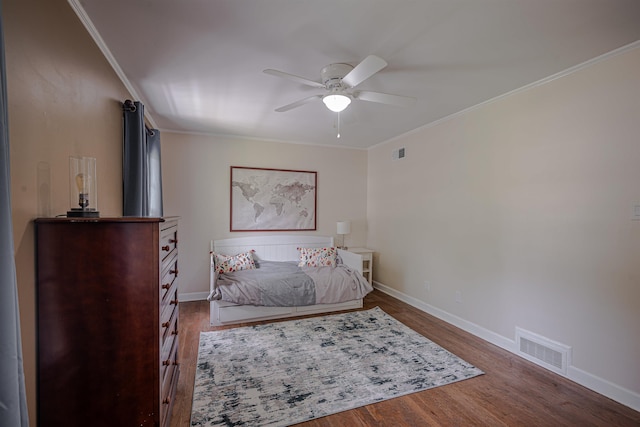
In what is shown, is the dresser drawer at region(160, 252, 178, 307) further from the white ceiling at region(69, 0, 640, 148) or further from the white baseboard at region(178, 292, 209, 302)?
the white baseboard at region(178, 292, 209, 302)

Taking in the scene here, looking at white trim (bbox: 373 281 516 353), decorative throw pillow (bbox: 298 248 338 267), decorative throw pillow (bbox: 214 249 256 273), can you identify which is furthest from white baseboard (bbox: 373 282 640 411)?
decorative throw pillow (bbox: 214 249 256 273)

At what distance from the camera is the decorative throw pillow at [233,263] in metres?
3.82

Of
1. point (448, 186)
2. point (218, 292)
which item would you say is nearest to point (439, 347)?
point (448, 186)

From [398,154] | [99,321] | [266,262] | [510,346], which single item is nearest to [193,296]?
[266,262]

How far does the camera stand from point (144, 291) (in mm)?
1319

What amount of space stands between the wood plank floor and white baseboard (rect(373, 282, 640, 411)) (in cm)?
5

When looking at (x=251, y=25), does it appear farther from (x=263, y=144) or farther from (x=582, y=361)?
(x=582, y=361)

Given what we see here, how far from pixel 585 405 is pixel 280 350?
93.3 inches

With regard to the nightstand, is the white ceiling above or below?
above

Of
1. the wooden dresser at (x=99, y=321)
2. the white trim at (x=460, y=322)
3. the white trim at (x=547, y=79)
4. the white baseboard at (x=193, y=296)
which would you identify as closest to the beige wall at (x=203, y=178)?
the white baseboard at (x=193, y=296)

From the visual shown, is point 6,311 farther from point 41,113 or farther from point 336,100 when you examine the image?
point 336,100

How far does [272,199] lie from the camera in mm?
4594

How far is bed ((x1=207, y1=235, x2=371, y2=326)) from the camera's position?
333 cm

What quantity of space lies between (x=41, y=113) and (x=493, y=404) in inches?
124
